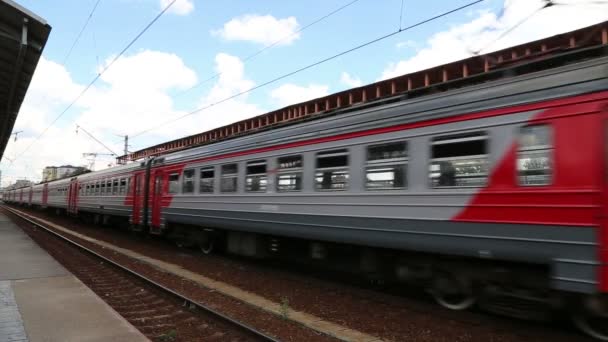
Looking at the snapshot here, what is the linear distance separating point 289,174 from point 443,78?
10.2 metres

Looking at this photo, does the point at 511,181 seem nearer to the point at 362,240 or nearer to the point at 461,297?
the point at 461,297

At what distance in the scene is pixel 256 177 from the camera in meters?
9.51

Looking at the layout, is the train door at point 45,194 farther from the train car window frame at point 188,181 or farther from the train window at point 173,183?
the train car window frame at point 188,181

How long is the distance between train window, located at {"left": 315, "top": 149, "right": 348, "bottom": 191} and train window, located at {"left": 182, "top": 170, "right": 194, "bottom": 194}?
201 inches

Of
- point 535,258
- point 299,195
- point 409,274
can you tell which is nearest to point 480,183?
point 535,258

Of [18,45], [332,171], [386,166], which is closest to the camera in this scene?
[386,166]

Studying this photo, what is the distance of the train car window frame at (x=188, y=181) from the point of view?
12031 millimetres

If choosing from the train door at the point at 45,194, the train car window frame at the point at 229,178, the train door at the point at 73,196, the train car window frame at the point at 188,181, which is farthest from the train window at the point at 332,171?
the train door at the point at 45,194

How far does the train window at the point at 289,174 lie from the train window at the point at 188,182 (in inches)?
156

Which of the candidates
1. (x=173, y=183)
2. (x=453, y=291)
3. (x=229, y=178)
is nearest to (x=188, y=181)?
(x=173, y=183)

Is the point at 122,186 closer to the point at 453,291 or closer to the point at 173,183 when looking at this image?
the point at 173,183

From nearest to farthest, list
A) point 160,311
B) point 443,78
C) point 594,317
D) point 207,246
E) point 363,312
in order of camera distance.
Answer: point 594,317, point 363,312, point 160,311, point 207,246, point 443,78

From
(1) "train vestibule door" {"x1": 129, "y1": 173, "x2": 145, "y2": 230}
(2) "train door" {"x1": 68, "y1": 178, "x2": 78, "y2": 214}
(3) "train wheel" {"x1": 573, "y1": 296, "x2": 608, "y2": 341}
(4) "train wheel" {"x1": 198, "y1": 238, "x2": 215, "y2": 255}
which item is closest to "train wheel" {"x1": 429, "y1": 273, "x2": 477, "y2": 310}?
(3) "train wheel" {"x1": 573, "y1": 296, "x2": 608, "y2": 341}

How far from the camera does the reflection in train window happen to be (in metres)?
11.1
